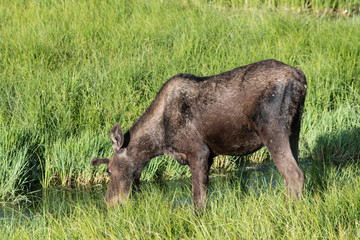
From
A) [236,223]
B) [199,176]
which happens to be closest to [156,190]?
[199,176]

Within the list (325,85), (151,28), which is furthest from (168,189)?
(151,28)

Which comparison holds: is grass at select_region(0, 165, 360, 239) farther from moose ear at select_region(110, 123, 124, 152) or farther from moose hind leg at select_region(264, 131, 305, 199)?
moose ear at select_region(110, 123, 124, 152)

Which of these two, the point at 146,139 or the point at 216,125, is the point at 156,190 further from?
the point at 216,125

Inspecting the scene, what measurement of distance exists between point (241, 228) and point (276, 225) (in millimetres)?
295

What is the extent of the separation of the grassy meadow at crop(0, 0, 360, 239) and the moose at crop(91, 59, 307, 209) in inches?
13.4

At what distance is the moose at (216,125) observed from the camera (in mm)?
5426

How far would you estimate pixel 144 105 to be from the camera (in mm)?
8758

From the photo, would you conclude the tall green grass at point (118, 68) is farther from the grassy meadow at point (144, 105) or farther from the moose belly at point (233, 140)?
the moose belly at point (233, 140)

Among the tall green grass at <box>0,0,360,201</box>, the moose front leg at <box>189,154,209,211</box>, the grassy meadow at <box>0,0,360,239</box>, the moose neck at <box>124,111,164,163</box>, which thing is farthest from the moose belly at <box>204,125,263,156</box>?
the tall green grass at <box>0,0,360,201</box>

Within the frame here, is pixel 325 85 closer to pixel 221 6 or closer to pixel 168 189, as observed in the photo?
pixel 168 189

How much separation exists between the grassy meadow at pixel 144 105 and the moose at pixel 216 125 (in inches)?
13.4

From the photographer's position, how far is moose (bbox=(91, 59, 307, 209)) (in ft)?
17.8

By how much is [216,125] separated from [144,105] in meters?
3.11

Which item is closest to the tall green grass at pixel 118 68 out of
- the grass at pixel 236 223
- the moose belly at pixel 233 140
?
the moose belly at pixel 233 140
